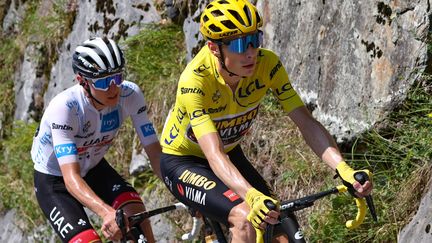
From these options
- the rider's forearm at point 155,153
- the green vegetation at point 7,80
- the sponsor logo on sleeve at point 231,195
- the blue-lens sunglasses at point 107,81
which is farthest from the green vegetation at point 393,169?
the green vegetation at point 7,80

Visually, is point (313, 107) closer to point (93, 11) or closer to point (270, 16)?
point (270, 16)

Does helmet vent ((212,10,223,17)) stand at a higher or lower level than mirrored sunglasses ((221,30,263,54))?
higher

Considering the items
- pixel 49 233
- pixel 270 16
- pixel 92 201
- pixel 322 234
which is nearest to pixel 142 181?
pixel 49 233

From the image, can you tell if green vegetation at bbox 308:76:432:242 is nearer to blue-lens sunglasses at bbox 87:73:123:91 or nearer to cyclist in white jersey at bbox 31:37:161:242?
cyclist in white jersey at bbox 31:37:161:242

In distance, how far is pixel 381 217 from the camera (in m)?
6.99

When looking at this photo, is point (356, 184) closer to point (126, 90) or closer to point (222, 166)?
point (222, 166)

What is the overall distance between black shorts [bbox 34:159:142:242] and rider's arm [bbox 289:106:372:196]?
1.38m

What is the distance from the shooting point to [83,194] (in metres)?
6.04

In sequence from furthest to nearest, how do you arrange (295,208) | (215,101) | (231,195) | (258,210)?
(215,101)
(231,195)
(295,208)
(258,210)

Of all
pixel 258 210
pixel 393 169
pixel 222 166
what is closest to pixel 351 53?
pixel 393 169

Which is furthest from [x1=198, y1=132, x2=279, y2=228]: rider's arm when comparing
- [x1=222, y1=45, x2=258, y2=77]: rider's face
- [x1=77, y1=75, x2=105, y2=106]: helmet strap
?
[x1=77, y1=75, x2=105, y2=106]: helmet strap

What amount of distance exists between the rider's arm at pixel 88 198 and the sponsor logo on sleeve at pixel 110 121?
509 mm

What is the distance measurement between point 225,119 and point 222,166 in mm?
746

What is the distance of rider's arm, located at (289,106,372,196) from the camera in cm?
558
